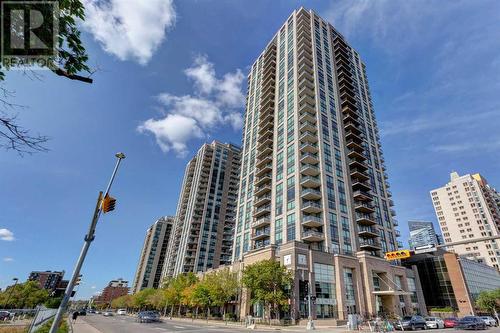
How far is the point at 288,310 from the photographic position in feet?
131

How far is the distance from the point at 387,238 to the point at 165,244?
12233 centimetres

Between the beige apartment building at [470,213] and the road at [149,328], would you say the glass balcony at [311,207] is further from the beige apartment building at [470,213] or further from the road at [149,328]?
the beige apartment building at [470,213]

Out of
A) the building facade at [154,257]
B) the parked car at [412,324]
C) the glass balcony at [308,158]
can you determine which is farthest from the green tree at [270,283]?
the building facade at [154,257]

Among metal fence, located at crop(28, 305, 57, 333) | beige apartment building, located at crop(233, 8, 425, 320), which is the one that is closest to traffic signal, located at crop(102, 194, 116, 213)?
metal fence, located at crop(28, 305, 57, 333)

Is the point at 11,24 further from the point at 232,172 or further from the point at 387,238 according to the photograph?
the point at 232,172

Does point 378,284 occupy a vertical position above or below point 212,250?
below

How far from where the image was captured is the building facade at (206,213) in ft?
334

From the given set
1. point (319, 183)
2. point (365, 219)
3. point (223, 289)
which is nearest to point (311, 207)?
point (319, 183)

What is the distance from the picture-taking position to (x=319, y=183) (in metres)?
56.1

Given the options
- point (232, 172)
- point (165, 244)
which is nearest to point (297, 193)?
point (232, 172)

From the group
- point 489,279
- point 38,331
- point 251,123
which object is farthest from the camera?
point 251,123

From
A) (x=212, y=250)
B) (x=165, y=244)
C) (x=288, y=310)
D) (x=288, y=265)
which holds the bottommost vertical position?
(x=288, y=310)

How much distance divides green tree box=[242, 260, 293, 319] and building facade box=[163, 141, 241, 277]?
Result: 58746 mm

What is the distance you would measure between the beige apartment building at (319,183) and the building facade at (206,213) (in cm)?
3747
